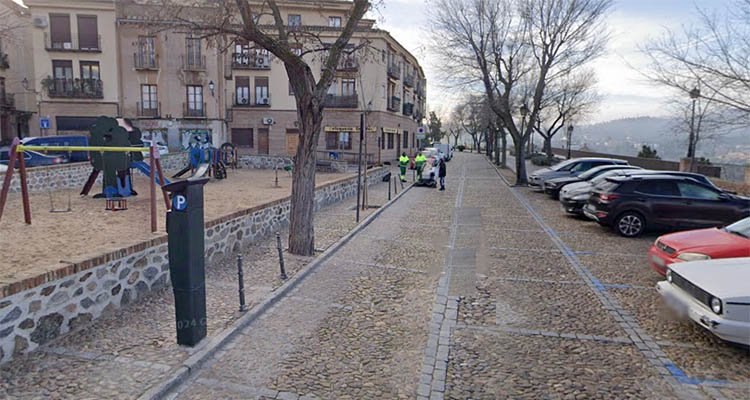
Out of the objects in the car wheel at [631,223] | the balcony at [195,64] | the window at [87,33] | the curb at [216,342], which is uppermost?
the window at [87,33]

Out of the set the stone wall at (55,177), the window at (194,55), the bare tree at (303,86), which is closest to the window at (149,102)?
the window at (194,55)

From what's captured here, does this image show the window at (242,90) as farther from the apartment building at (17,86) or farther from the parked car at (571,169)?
the parked car at (571,169)

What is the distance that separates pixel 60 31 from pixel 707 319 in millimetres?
42804

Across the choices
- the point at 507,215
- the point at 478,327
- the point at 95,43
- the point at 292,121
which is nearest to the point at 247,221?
the point at 478,327

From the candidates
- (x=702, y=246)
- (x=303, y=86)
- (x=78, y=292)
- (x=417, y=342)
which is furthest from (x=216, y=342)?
(x=702, y=246)

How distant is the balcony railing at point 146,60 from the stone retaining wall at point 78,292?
107ft

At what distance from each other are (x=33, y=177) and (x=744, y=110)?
20.1m

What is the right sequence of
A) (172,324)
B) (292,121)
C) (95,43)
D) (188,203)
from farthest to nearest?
(292,121), (95,43), (172,324), (188,203)

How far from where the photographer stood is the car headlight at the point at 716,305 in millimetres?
4984

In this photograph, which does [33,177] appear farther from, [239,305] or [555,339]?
[555,339]

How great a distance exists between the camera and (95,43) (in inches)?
1410

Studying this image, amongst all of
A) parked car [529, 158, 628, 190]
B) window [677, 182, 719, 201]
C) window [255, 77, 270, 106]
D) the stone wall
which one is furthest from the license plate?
window [255, 77, 270, 106]

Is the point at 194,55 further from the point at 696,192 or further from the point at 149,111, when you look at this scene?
the point at 696,192

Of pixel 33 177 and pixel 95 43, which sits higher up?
pixel 95 43
